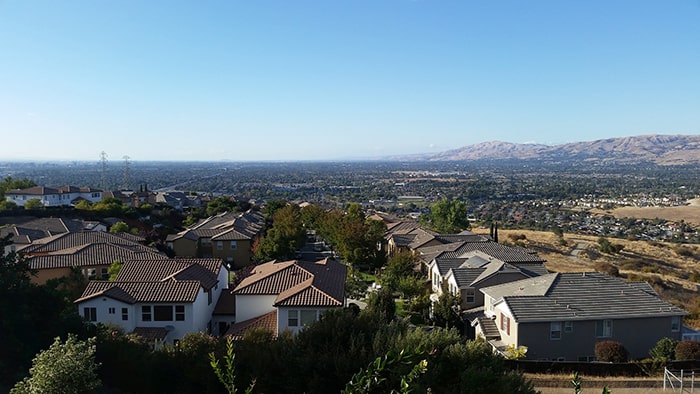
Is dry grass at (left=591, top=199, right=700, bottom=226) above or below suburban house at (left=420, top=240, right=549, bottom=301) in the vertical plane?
below

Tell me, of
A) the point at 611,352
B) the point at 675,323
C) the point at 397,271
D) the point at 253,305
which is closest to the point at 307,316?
the point at 253,305

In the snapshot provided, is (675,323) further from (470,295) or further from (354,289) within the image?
(354,289)

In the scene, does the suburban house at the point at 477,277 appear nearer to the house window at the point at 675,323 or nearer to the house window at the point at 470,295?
the house window at the point at 470,295

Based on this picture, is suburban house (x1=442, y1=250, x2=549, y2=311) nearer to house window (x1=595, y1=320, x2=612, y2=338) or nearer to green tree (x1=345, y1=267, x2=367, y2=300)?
green tree (x1=345, y1=267, x2=367, y2=300)

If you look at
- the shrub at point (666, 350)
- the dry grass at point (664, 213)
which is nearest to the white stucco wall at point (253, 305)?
the shrub at point (666, 350)

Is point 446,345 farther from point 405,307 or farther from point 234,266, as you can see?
point 234,266

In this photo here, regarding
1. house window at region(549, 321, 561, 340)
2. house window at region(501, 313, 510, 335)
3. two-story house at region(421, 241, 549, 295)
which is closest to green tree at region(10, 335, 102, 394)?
house window at region(501, 313, 510, 335)

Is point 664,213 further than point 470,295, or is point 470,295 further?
point 664,213
